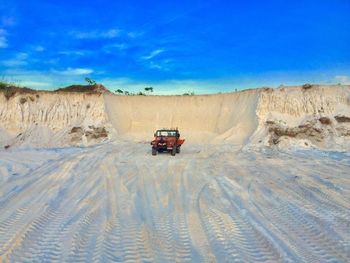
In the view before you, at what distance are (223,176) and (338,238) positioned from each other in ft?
23.6

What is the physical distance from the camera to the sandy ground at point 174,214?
19.3ft

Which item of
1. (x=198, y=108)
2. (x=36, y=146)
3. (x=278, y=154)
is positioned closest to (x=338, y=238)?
(x=278, y=154)

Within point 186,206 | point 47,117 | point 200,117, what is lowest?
point 186,206

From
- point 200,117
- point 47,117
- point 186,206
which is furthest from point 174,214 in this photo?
point 200,117

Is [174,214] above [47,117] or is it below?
below

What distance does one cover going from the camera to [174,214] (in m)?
8.23

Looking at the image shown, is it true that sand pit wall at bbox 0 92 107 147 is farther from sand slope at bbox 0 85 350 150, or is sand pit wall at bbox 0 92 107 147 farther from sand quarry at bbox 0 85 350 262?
sand quarry at bbox 0 85 350 262

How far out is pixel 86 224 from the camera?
24.4 ft

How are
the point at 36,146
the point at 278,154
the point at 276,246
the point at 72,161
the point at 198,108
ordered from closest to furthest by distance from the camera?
the point at 276,246 < the point at 72,161 < the point at 278,154 < the point at 36,146 < the point at 198,108

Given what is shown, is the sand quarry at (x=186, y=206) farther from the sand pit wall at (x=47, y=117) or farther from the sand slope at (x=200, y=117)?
the sand pit wall at (x=47, y=117)

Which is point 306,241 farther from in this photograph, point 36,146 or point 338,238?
point 36,146

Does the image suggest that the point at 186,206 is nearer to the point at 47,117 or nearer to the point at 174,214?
the point at 174,214

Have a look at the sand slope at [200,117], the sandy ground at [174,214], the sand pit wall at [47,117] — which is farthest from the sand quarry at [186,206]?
the sand pit wall at [47,117]

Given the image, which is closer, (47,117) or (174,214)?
(174,214)
